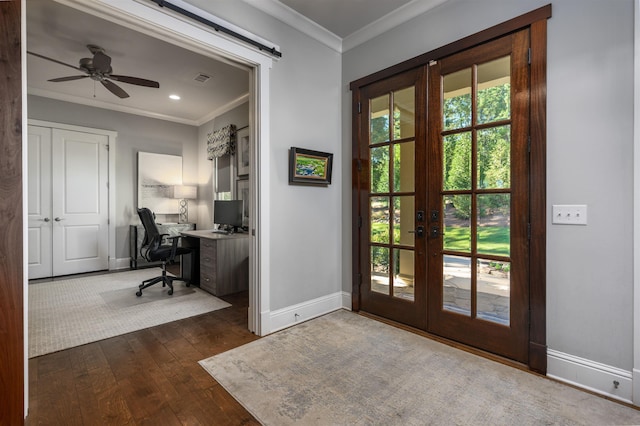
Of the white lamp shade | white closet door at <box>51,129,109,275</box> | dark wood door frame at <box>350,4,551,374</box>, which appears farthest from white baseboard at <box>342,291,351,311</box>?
white closet door at <box>51,129,109,275</box>

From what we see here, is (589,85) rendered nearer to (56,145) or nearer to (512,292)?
(512,292)

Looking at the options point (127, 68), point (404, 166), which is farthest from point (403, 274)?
point (127, 68)

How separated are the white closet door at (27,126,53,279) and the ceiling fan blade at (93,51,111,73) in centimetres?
221

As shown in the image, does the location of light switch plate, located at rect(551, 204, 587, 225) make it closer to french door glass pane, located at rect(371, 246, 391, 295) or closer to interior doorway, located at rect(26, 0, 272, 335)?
french door glass pane, located at rect(371, 246, 391, 295)

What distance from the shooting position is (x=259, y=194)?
8.50ft

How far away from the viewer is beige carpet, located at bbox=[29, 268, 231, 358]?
2.57 m

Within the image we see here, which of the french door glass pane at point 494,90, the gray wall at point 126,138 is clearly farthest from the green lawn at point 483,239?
the gray wall at point 126,138

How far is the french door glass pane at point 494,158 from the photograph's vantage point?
215cm

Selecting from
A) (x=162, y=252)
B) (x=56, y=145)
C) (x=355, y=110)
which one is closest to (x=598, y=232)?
(x=355, y=110)

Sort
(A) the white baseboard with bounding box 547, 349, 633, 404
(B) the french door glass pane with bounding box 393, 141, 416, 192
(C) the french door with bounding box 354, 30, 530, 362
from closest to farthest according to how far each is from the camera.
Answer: (A) the white baseboard with bounding box 547, 349, 633, 404 → (C) the french door with bounding box 354, 30, 530, 362 → (B) the french door glass pane with bounding box 393, 141, 416, 192

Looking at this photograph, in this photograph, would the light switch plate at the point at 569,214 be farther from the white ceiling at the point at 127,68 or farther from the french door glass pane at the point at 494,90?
the white ceiling at the point at 127,68

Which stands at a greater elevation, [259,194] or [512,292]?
[259,194]

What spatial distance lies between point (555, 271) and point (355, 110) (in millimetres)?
2186

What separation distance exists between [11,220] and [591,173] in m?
3.22
